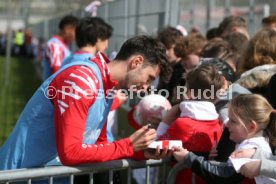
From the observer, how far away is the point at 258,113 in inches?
131

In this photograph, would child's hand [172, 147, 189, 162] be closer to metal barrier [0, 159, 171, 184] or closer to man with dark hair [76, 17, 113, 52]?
metal barrier [0, 159, 171, 184]

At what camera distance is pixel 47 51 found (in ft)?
27.8

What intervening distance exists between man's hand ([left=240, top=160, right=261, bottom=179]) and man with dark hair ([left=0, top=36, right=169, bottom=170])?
1.71 ft

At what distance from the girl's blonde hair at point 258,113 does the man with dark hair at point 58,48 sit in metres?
5.13

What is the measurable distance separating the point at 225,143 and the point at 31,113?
1174 mm

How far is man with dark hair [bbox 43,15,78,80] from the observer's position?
326 inches

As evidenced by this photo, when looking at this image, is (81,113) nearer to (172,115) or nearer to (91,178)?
(91,178)

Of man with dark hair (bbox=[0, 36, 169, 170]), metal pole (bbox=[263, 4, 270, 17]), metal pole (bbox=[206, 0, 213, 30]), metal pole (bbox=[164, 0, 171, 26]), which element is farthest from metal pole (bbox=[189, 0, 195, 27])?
man with dark hair (bbox=[0, 36, 169, 170])

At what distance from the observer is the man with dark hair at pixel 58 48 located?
8.29 meters

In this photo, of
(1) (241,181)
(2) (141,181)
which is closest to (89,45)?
(2) (141,181)

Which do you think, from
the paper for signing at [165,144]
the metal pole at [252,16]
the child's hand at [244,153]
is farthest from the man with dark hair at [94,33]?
the metal pole at [252,16]

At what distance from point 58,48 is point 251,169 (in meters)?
5.82

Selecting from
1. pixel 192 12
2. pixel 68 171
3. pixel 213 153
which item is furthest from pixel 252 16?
pixel 68 171

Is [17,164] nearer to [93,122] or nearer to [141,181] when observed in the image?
[93,122]
